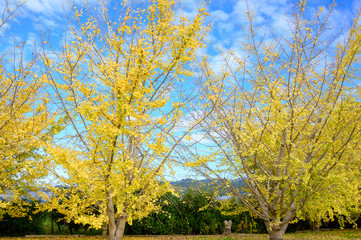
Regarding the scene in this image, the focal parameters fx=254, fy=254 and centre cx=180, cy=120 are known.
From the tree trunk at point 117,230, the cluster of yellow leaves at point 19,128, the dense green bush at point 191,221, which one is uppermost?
the cluster of yellow leaves at point 19,128

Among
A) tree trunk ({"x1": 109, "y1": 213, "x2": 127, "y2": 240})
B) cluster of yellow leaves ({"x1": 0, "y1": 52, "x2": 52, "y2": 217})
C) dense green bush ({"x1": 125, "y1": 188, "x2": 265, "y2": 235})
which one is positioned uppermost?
cluster of yellow leaves ({"x1": 0, "y1": 52, "x2": 52, "y2": 217})

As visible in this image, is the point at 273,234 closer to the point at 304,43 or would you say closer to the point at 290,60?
the point at 290,60

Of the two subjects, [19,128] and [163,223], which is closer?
[19,128]

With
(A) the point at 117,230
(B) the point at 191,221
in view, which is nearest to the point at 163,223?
(B) the point at 191,221

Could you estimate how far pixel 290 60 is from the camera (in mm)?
7648

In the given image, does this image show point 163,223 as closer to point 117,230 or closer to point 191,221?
point 191,221

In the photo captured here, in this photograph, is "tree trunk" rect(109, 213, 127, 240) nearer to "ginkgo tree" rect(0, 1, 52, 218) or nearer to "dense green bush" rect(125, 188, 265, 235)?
"ginkgo tree" rect(0, 1, 52, 218)

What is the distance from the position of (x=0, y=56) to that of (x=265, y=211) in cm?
899

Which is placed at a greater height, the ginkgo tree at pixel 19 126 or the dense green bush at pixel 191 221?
the ginkgo tree at pixel 19 126

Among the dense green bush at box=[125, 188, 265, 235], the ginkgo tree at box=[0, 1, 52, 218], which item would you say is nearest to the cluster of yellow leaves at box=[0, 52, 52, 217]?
the ginkgo tree at box=[0, 1, 52, 218]

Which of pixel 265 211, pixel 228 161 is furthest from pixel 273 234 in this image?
pixel 228 161

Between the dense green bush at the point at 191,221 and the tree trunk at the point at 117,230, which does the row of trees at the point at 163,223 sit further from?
the tree trunk at the point at 117,230

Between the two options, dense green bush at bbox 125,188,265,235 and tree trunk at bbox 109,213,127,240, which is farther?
dense green bush at bbox 125,188,265,235

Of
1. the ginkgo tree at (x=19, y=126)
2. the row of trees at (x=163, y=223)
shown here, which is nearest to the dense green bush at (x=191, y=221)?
the row of trees at (x=163, y=223)
